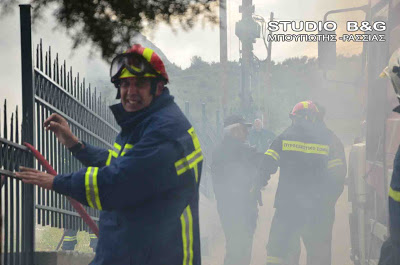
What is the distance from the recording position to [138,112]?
8.52ft

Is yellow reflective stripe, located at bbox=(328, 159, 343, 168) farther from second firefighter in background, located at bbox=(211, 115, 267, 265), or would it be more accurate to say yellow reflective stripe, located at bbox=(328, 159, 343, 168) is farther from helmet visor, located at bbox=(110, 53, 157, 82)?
helmet visor, located at bbox=(110, 53, 157, 82)

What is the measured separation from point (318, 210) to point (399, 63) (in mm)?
3423

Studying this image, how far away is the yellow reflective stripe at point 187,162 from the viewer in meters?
2.47

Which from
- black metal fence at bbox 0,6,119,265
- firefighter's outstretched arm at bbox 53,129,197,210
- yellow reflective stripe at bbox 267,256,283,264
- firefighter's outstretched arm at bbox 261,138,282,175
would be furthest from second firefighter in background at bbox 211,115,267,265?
Result: firefighter's outstretched arm at bbox 53,129,197,210

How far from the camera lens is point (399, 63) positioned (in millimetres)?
A: 2832

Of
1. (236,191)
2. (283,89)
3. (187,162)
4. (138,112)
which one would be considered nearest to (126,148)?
(138,112)

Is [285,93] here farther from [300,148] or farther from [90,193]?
[90,193]

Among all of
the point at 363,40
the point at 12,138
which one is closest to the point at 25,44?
the point at 12,138

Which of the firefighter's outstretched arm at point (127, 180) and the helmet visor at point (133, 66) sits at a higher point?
the helmet visor at point (133, 66)

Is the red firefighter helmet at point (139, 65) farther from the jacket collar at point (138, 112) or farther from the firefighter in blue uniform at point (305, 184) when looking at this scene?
the firefighter in blue uniform at point (305, 184)

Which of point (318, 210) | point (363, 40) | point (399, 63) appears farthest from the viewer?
point (318, 210)

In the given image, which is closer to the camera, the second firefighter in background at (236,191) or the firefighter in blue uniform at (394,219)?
the firefighter in blue uniform at (394,219)

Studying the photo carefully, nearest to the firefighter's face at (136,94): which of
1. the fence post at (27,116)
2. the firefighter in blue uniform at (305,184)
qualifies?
the fence post at (27,116)

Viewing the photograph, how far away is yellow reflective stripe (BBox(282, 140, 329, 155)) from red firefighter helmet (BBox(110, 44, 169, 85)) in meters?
3.42
